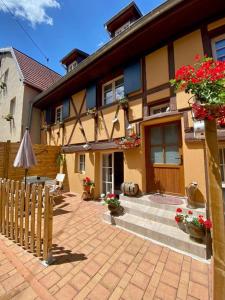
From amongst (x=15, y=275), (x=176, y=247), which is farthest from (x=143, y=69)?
(x=15, y=275)

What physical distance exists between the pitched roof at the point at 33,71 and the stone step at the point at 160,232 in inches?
368

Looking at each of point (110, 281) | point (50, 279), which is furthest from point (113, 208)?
point (50, 279)

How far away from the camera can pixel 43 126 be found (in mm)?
9484

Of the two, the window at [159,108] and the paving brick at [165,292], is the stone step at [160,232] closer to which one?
the paving brick at [165,292]

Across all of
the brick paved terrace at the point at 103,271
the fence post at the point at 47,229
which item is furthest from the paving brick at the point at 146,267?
the fence post at the point at 47,229

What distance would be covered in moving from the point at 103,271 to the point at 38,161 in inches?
250

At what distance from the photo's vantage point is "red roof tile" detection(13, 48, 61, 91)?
9530 mm

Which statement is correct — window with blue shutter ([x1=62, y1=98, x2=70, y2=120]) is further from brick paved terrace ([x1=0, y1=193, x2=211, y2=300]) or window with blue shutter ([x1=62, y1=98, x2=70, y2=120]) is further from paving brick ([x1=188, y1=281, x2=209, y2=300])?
paving brick ([x1=188, y1=281, x2=209, y2=300])

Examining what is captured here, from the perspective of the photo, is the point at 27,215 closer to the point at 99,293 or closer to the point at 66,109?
the point at 99,293

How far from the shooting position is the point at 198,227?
2730mm

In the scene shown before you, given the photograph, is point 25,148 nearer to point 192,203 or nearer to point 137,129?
point 137,129

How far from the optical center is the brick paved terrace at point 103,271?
6.44 ft

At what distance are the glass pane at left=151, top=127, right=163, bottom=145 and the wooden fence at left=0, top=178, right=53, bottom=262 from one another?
11.7ft

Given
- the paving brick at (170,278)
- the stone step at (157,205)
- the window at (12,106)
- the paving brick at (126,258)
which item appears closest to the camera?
the paving brick at (170,278)
